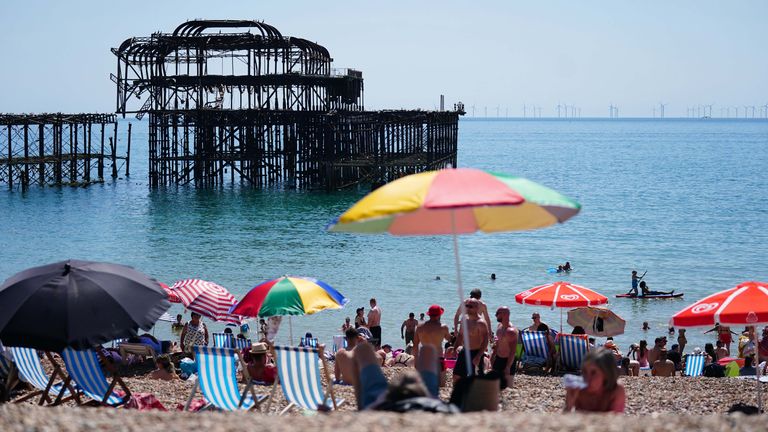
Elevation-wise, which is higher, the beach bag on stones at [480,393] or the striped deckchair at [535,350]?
the beach bag on stones at [480,393]

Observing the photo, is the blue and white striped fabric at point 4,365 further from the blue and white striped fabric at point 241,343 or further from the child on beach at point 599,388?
the child on beach at point 599,388

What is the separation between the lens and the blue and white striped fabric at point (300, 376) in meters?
8.56

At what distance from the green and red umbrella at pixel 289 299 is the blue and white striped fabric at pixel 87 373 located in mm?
3198

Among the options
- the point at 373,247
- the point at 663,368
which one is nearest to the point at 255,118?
the point at 373,247

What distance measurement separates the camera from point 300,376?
8.62 meters

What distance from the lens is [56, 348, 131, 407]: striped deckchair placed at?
8844 mm

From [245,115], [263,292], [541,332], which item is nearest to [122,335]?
[263,292]

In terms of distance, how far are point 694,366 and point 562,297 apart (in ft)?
6.53

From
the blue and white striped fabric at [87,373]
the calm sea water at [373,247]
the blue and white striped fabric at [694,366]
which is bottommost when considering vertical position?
the calm sea water at [373,247]

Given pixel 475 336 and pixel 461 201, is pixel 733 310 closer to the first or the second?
pixel 475 336

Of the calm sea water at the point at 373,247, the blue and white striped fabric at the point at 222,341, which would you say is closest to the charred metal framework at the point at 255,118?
the calm sea water at the point at 373,247

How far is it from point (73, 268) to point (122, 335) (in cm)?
81

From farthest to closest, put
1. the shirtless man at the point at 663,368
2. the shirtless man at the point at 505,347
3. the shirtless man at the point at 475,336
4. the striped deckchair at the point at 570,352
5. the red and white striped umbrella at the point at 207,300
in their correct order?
1. the red and white striped umbrella at the point at 207,300
2. the shirtless man at the point at 663,368
3. the striped deckchair at the point at 570,352
4. the shirtless man at the point at 505,347
5. the shirtless man at the point at 475,336

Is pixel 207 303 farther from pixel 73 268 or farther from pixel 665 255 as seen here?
pixel 665 255
